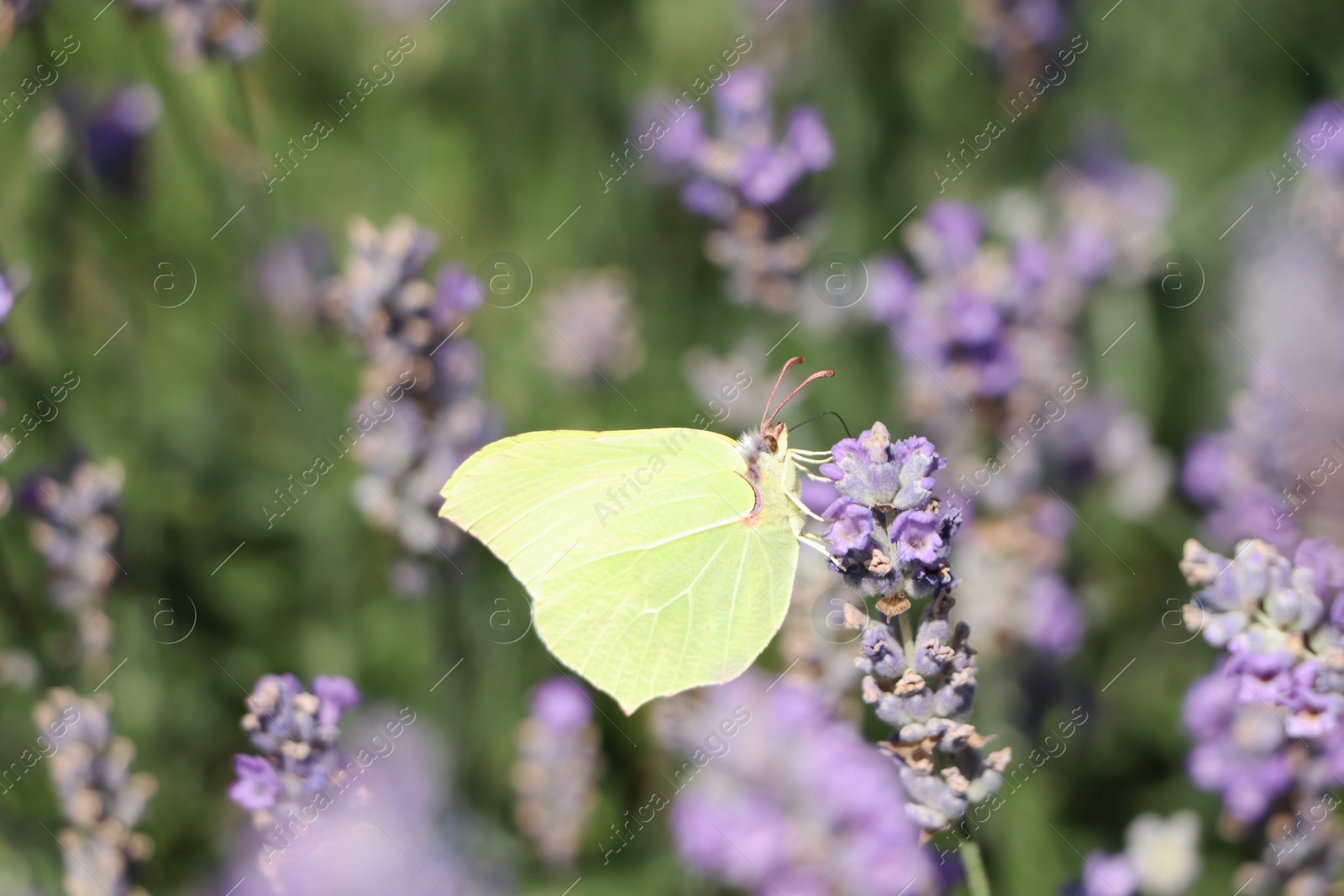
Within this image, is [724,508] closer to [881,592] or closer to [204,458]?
[881,592]

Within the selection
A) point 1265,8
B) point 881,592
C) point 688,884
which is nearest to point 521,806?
point 688,884

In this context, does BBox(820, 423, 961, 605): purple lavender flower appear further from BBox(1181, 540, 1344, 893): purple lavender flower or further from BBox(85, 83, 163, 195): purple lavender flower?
BBox(85, 83, 163, 195): purple lavender flower

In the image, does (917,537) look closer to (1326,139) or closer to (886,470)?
(886,470)

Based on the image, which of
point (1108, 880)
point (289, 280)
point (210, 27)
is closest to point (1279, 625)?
point (1108, 880)

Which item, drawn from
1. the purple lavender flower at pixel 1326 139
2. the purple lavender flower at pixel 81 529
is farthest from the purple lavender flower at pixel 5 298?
the purple lavender flower at pixel 1326 139

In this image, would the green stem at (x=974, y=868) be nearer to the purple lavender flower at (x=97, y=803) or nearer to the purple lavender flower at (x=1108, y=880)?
the purple lavender flower at (x=1108, y=880)

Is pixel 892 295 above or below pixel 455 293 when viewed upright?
below
